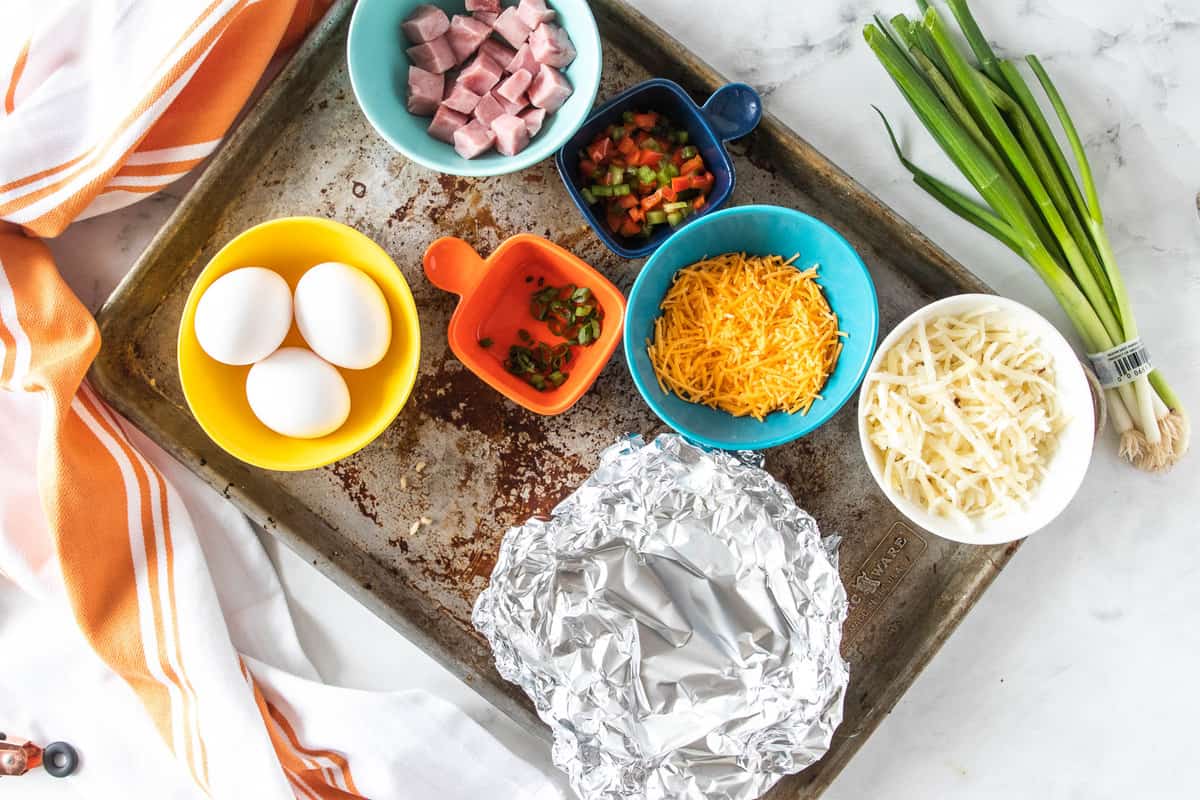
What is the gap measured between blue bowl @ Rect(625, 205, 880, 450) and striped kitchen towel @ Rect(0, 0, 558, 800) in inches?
22.9

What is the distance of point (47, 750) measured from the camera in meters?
1.38

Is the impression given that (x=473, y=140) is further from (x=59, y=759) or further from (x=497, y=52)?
(x=59, y=759)

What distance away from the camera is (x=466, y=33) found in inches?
49.7

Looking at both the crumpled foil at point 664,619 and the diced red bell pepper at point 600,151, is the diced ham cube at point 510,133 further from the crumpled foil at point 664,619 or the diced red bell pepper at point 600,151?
the crumpled foil at point 664,619

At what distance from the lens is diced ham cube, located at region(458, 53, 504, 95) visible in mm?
1254

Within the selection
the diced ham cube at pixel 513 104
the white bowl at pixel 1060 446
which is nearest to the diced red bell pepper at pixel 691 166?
the diced ham cube at pixel 513 104

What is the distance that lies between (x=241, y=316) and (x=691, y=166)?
2.08 feet

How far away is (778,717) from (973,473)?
42 cm

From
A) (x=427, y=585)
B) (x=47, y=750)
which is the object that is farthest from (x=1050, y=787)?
(x=47, y=750)

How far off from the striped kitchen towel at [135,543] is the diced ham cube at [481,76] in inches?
10.3

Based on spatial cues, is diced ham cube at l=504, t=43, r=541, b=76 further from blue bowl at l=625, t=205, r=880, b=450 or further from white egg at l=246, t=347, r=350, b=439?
white egg at l=246, t=347, r=350, b=439

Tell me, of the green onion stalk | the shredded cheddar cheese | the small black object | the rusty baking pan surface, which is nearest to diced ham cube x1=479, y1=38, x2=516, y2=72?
the rusty baking pan surface

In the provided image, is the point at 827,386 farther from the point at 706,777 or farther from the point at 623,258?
the point at 706,777

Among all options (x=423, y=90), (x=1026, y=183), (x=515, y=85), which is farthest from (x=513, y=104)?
(x=1026, y=183)
